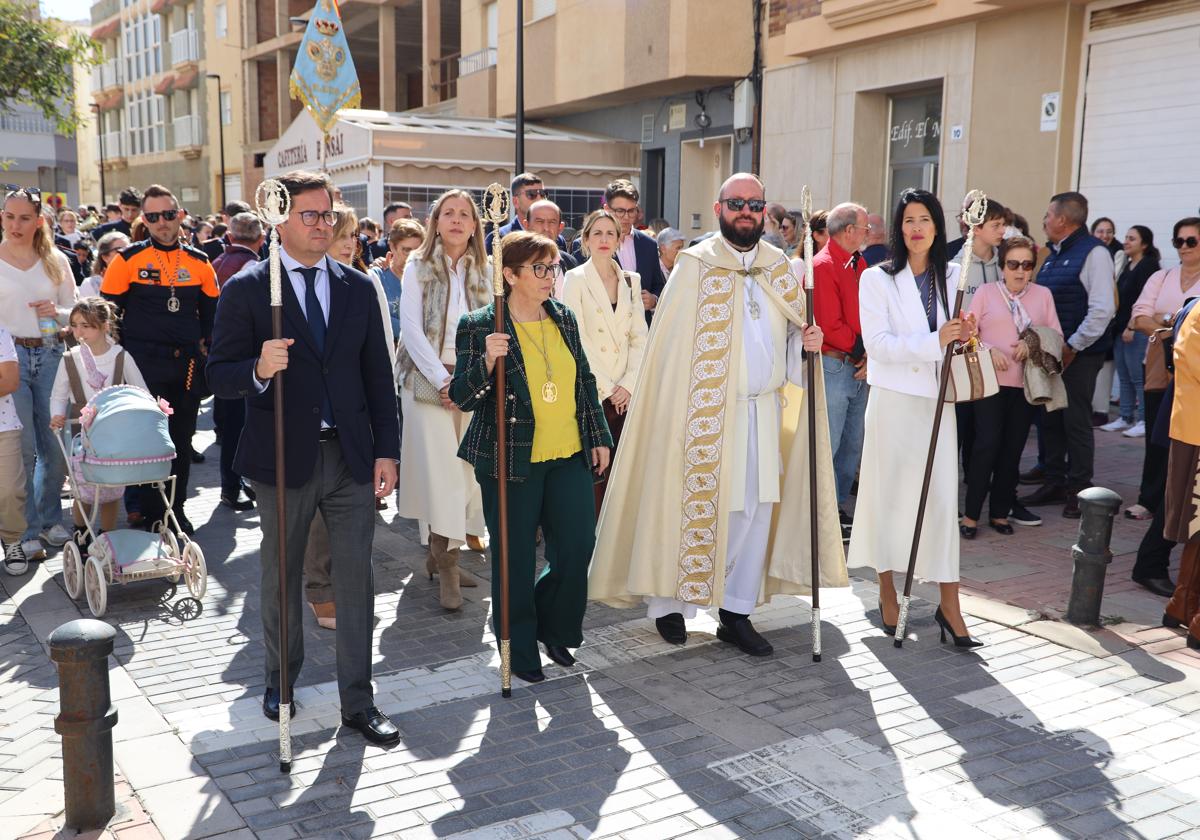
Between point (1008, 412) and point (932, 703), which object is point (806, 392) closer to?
point (932, 703)

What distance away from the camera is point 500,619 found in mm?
4996

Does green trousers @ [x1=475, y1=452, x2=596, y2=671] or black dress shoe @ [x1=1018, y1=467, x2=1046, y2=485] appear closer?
green trousers @ [x1=475, y1=452, x2=596, y2=671]

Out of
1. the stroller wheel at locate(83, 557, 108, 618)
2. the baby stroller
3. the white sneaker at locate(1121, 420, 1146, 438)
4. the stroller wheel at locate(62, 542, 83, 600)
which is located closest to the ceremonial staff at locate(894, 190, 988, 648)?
the baby stroller

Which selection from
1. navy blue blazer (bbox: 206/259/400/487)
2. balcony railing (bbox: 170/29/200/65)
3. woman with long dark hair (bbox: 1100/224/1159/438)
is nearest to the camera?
navy blue blazer (bbox: 206/259/400/487)

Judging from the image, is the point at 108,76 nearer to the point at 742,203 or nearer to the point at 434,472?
the point at 434,472

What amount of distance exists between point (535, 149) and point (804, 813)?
58.0ft

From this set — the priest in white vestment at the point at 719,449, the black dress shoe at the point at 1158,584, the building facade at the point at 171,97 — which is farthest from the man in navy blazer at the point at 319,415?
the building facade at the point at 171,97

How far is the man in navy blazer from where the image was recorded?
437 centimetres

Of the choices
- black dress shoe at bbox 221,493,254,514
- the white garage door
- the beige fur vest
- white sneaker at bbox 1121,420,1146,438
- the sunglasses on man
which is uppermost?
the white garage door

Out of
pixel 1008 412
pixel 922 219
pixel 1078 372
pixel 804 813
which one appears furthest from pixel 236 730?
pixel 1078 372

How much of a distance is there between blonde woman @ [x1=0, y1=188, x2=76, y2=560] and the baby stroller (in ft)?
2.97

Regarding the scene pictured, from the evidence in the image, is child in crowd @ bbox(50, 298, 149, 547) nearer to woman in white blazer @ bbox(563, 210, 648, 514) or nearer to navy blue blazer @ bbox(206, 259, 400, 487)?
navy blue blazer @ bbox(206, 259, 400, 487)

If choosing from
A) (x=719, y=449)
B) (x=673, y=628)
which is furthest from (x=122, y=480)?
(x=719, y=449)

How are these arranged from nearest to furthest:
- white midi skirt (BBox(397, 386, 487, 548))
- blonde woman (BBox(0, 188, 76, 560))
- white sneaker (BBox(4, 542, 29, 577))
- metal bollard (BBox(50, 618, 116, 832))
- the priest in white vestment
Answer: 1. metal bollard (BBox(50, 618, 116, 832))
2. the priest in white vestment
3. white midi skirt (BBox(397, 386, 487, 548))
4. white sneaker (BBox(4, 542, 29, 577))
5. blonde woman (BBox(0, 188, 76, 560))
